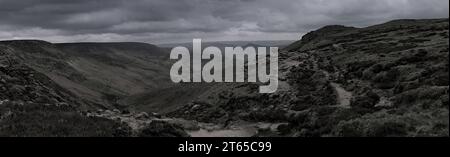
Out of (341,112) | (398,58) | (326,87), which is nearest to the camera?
(341,112)

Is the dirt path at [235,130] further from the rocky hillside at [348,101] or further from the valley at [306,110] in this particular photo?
the rocky hillside at [348,101]

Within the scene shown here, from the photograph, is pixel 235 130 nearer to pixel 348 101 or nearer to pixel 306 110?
pixel 306 110

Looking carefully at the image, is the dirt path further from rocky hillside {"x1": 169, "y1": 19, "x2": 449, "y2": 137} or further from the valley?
rocky hillside {"x1": 169, "y1": 19, "x2": 449, "y2": 137}

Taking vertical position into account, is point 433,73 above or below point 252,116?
above

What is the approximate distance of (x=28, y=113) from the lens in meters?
32.1

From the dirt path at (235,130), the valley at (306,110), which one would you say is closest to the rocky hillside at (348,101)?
the valley at (306,110)

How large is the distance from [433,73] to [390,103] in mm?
8348

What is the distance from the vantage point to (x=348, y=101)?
41375 millimetres

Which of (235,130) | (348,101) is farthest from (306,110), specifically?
(235,130)

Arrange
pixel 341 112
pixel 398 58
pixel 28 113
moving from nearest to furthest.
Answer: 1. pixel 341 112
2. pixel 28 113
3. pixel 398 58

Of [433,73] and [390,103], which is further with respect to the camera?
[433,73]

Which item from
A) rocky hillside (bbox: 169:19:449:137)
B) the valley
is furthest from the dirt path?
rocky hillside (bbox: 169:19:449:137)
